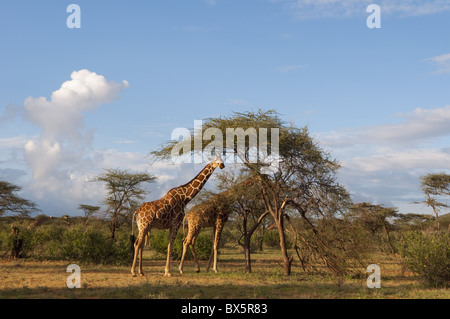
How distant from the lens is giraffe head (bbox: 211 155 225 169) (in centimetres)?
1748

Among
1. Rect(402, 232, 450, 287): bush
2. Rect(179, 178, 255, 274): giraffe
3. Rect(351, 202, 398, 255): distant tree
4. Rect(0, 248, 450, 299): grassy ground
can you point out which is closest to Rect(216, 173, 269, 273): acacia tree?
Rect(179, 178, 255, 274): giraffe

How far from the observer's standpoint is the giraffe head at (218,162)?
17.5m

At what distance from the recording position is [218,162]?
57.5 feet

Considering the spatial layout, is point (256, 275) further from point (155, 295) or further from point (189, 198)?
point (155, 295)

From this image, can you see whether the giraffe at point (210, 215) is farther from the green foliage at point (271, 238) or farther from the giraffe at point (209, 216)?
the green foliage at point (271, 238)

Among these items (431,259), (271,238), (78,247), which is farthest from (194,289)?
(271,238)

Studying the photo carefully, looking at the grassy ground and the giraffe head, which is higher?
the giraffe head

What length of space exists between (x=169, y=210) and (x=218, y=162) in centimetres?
267

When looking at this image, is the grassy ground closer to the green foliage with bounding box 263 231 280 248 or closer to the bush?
the bush

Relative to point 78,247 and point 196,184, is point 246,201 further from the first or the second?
point 78,247

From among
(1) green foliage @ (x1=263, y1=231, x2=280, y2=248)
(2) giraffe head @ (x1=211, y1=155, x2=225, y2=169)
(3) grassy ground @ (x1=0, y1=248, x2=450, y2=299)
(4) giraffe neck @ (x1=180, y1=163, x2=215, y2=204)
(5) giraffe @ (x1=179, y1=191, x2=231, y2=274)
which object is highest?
(2) giraffe head @ (x1=211, y1=155, x2=225, y2=169)

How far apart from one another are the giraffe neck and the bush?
762cm

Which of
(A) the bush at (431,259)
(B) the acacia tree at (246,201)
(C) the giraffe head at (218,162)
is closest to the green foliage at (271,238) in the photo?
(B) the acacia tree at (246,201)
